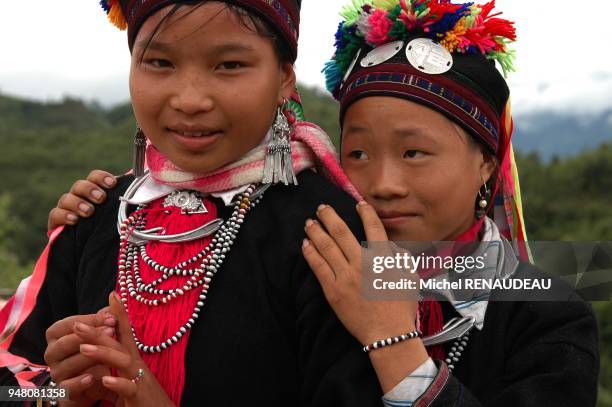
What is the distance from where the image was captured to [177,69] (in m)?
2.00

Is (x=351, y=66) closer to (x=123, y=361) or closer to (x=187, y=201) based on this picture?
(x=187, y=201)

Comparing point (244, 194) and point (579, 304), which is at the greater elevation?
point (244, 194)

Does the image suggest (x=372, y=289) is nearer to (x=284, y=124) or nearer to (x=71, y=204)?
(x=284, y=124)

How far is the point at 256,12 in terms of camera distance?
6.56 ft

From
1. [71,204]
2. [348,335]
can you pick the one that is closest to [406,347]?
[348,335]

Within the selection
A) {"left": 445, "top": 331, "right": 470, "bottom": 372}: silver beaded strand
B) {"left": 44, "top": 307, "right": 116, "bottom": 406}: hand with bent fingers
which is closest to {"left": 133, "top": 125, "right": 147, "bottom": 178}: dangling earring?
{"left": 44, "top": 307, "right": 116, "bottom": 406}: hand with bent fingers

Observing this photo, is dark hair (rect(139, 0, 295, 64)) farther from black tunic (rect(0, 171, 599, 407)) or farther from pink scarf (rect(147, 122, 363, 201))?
black tunic (rect(0, 171, 599, 407))

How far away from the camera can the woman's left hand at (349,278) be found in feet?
6.44

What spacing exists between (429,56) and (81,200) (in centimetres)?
118

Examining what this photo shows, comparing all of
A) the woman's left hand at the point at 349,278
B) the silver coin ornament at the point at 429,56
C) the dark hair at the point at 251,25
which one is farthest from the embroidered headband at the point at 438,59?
the woman's left hand at the point at 349,278

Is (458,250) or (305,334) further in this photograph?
(458,250)

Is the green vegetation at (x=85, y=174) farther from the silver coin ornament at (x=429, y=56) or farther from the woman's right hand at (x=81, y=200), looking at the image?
the woman's right hand at (x=81, y=200)

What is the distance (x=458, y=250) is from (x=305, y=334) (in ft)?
2.44

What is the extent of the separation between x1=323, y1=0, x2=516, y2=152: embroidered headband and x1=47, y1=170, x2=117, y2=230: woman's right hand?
810mm
